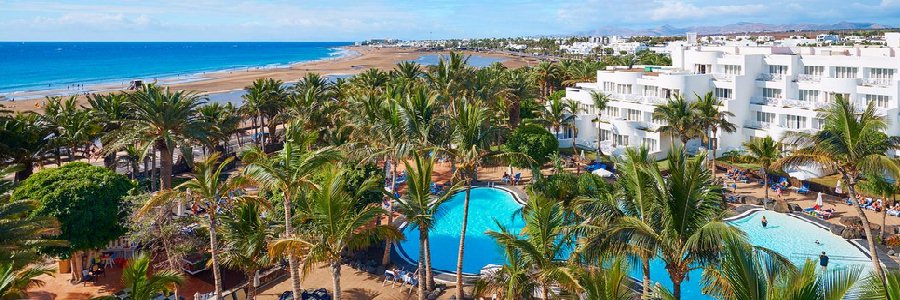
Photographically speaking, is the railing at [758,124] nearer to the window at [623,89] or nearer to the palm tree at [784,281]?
the window at [623,89]

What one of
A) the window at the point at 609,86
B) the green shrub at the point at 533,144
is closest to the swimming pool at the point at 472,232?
the green shrub at the point at 533,144

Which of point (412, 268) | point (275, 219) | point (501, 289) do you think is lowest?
point (412, 268)

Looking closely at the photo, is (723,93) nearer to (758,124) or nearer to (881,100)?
(758,124)

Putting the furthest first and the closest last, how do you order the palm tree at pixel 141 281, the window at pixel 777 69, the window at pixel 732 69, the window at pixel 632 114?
the window at pixel 632 114
the window at pixel 732 69
the window at pixel 777 69
the palm tree at pixel 141 281

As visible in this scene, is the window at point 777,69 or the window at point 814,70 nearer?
the window at point 814,70

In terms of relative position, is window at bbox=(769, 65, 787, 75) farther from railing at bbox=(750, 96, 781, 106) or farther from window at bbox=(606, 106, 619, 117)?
window at bbox=(606, 106, 619, 117)

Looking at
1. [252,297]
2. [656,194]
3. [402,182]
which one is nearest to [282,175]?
[252,297]

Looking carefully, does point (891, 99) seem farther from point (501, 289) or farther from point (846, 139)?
point (501, 289)
